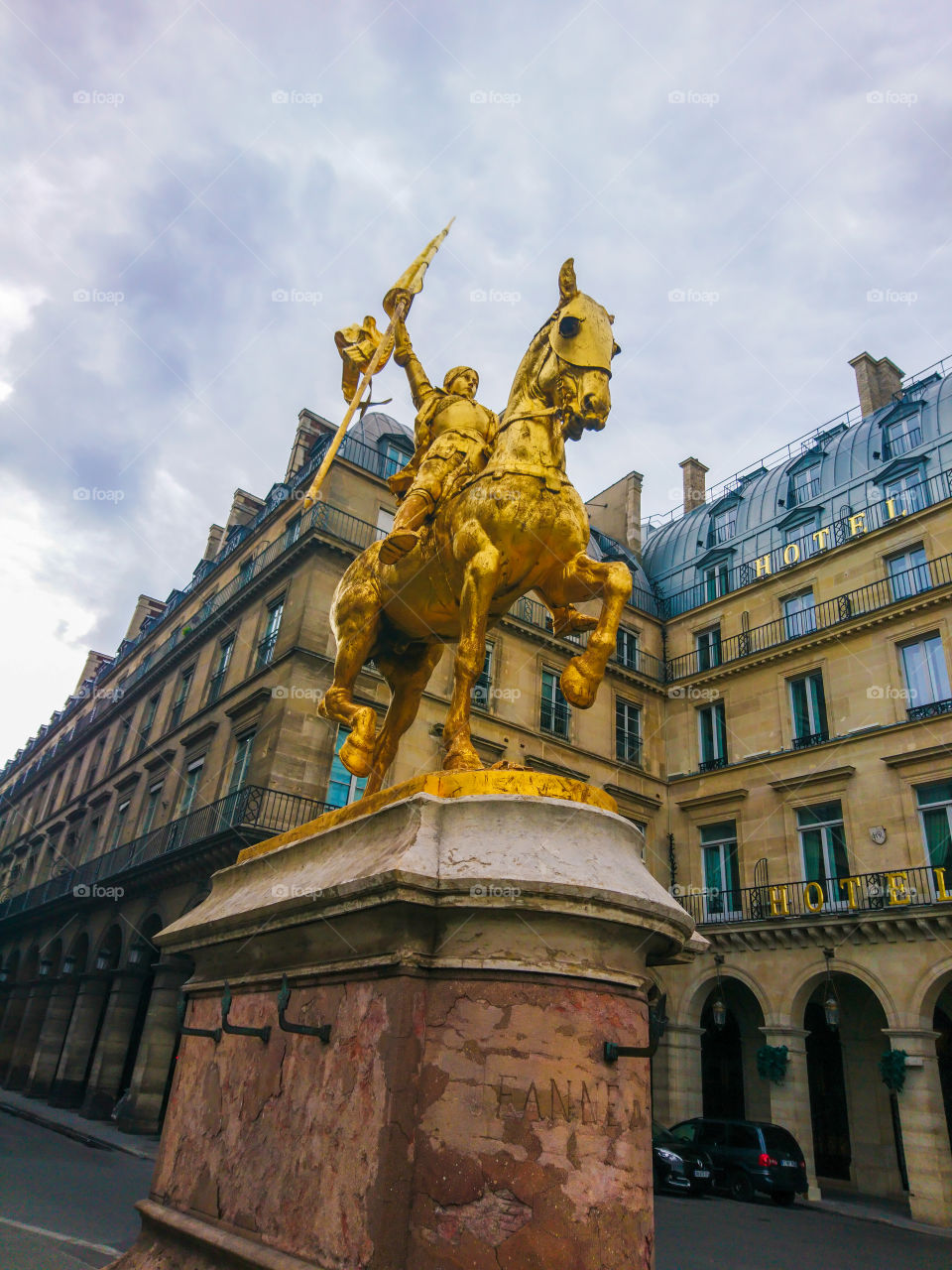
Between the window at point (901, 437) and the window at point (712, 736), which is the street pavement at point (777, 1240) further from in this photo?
the window at point (901, 437)

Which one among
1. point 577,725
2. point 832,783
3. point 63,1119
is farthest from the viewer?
point 577,725

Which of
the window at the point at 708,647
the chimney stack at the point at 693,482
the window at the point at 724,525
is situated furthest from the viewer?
the chimney stack at the point at 693,482

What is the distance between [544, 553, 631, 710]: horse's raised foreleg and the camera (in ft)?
13.7

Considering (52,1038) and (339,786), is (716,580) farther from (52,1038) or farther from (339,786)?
(52,1038)

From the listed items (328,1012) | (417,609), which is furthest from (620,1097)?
(417,609)

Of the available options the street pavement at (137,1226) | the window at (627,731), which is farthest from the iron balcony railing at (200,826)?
the window at (627,731)

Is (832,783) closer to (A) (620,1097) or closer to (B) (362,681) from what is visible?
(B) (362,681)

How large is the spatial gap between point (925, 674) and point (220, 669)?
19726 millimetres

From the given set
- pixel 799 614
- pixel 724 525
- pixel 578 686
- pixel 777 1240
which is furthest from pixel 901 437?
pixel 578 686

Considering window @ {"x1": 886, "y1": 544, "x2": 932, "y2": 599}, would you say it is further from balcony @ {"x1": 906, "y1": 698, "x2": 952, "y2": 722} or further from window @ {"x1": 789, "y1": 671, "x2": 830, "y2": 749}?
window @ {"x1": 789, "y1": 671, "x2": 830, "y2": 749}

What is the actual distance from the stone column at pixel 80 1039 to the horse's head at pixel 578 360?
24692 mm

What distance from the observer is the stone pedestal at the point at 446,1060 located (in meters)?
2.73

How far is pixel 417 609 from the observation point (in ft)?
15.7

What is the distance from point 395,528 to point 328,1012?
2.47 meters
